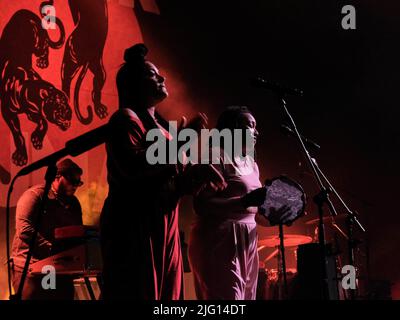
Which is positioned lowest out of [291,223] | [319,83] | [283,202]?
[291,223]

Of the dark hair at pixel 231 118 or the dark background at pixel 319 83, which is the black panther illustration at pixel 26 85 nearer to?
the dark background at pixel 319 83

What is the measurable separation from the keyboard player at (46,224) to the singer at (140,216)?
206cm

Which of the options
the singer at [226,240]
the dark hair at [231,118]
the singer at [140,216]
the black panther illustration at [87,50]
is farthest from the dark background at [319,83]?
the singer at [140,216]

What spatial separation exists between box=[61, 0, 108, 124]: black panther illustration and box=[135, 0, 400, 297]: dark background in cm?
97

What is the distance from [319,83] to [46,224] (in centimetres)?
438

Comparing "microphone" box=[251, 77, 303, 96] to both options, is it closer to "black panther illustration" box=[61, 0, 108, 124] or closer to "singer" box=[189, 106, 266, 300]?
"singer" box=[189, 106, 266, 300]

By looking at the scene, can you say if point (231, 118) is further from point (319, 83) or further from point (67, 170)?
point (319, 83)

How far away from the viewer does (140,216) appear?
2803 mm

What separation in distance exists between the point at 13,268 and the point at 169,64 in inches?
129

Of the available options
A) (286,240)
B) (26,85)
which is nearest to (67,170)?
(26,85)

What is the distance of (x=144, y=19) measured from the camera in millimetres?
6941

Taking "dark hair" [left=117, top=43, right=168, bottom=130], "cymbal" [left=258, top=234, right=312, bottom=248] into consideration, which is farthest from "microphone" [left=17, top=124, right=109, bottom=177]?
"cymbal" [left=258, top=234, right=312, bottom=248]

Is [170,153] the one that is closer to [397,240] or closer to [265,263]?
[265,263]

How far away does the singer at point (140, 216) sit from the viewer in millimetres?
2748
